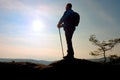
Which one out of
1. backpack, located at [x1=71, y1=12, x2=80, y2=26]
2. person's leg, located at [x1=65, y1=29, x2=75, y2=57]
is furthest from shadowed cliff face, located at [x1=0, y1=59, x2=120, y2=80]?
backpack, located at [x1=71, y1=12, x2=80, y2=26]

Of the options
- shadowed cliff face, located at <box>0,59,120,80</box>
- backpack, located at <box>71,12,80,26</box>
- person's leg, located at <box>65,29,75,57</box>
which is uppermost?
backpack, located at <box>71,12,80,26</box>

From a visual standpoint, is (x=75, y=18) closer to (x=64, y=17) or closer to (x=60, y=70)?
(x=64, y=17)

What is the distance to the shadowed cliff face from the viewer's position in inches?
410

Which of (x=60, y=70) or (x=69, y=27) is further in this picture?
(x=69, y=27)

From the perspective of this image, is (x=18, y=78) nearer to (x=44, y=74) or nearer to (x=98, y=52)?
(x=44, y=74)

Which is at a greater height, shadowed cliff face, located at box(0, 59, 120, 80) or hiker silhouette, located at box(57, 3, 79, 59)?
hiker silhouette, located at box(57, 3, 79, 59)

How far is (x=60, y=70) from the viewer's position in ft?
36.9

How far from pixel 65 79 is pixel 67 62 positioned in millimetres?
1963

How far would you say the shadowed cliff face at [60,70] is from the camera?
10422 millimetres

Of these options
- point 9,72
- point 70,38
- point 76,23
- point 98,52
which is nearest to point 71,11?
point 76,23

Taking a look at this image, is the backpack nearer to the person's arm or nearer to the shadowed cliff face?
the person's arm

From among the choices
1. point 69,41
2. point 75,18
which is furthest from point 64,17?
point 69,41

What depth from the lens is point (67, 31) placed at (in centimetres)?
1324

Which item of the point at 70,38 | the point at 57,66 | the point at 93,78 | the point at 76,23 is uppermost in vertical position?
the point at 76,23
